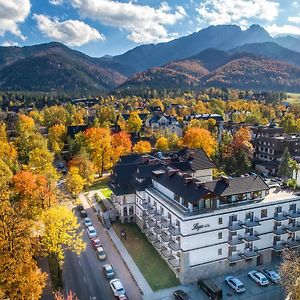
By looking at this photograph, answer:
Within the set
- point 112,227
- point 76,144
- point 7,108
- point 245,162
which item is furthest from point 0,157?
point 7,108

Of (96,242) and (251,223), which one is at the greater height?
(251,223)

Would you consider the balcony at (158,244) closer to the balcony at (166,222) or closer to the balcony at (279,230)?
the balcony at (166,222)

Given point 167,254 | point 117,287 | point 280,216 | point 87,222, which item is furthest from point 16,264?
point 280,216

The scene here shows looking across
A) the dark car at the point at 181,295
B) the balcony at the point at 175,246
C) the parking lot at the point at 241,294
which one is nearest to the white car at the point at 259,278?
the parking lot at the point at 241,294

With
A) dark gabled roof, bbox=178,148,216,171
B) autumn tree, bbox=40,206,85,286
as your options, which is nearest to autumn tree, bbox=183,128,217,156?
dark gabled roof, bbox=178,148,216,171

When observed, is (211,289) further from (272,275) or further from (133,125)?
(133,125)

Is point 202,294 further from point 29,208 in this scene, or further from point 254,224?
point 29,208

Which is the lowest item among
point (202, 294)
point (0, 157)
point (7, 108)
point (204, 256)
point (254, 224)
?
point (202, 294)
